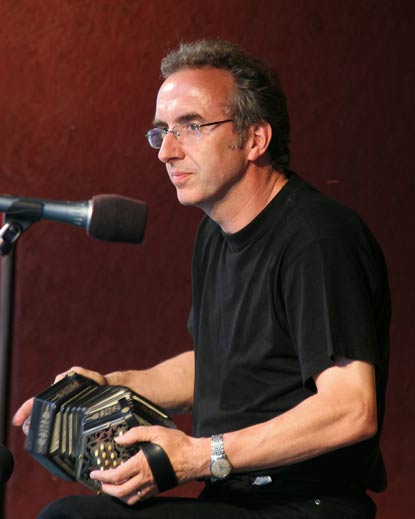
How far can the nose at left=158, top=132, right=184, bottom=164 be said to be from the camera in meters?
1.94

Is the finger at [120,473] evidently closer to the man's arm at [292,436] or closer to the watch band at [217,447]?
the man's arm at [292,436]

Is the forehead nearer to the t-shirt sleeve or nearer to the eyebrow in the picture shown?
the eyebrow

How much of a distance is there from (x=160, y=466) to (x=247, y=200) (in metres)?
0.62

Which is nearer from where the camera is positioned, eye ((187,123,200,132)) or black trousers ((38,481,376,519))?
black trousers ((38,481,376,519))

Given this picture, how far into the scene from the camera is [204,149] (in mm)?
1937

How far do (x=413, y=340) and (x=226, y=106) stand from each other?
1.60m

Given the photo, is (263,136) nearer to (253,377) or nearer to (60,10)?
(253,377)

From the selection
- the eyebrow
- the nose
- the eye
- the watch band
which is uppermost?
the eyebrow

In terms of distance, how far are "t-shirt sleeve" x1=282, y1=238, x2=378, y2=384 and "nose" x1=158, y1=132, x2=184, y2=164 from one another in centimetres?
37

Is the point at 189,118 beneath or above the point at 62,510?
above

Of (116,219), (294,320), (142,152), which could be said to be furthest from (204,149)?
(142,152)

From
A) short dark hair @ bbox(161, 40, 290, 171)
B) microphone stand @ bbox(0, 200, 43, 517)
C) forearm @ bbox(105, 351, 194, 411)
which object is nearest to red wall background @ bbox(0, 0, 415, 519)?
forearm @ bbox(105, 351, 194, 411)

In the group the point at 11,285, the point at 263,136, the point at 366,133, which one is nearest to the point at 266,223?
the point at 263,136

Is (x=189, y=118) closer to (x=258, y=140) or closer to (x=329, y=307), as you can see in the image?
(x=258, y=140)
